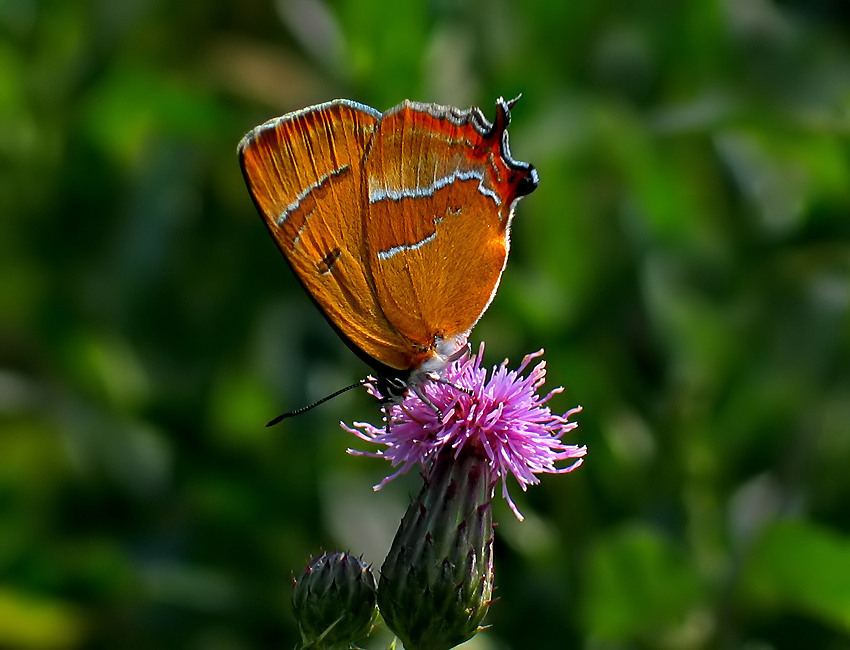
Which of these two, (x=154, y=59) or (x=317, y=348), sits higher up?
(x=154, y=59)

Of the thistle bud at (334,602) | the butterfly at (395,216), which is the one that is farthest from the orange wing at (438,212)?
the thistle bud at (334,602)

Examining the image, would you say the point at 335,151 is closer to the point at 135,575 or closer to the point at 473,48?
the point at 135,575

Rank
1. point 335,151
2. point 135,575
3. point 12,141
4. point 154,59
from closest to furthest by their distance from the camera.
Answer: point 335,151
point 135,575
point 12,141
point 154,59

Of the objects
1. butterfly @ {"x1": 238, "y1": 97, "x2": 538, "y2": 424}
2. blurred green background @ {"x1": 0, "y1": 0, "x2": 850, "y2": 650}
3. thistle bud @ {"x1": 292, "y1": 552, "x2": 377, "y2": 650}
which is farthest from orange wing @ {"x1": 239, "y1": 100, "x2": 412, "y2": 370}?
blurred green background @ {"x1": 0, "y1": 0, "x2": 850, "y2": 650}

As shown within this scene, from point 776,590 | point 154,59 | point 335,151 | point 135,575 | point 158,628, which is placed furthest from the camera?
point 154,59

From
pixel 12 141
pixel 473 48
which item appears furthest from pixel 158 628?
pixel 473 48

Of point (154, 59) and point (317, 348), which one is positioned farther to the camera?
point (154, 59)

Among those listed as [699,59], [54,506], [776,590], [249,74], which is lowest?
[776,590]

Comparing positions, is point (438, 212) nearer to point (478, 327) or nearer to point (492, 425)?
point (492, 425)
